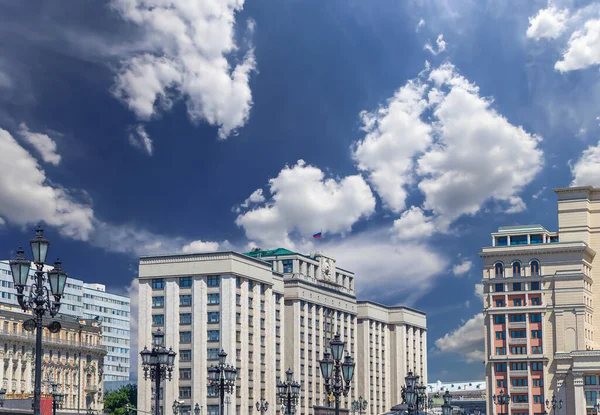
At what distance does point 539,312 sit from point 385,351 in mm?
53278

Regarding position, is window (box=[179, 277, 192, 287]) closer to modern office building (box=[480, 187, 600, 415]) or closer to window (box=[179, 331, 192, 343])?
window (box=[179, 331, 192, 343])

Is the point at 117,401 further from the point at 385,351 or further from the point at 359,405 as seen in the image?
the point at 385,351

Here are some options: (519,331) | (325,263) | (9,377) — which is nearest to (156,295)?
(9,377)

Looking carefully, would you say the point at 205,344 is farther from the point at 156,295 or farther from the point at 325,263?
the point at 325,263

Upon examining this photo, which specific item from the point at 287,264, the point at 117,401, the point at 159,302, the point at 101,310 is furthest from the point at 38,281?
the point at 101,310

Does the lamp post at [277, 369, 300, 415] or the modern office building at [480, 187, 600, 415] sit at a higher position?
the modern office building at [480, 187, 600, 415]

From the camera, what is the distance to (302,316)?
14675 centimetres

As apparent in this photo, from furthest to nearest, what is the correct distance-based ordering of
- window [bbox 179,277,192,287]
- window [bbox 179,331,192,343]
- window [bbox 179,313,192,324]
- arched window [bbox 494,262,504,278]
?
1. arched window [bbox 494,262,504,278]
2. window [bbox 179,277,192,287]
3. window [bbox 179,313,192,324]
4. window [bbox 179,331,192,343]

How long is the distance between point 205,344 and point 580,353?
47337mm

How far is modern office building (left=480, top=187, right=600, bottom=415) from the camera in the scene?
126812 millimetres

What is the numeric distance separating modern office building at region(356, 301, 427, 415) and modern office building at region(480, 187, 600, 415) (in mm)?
40911

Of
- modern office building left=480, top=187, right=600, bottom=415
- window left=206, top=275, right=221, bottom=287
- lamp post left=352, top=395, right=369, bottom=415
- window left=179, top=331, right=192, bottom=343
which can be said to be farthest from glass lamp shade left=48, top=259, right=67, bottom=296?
lamp post left=352, top=395, right=369, bottom=415

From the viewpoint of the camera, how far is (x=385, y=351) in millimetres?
179250

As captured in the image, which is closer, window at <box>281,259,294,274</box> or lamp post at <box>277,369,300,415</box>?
lamp post at <box>277,369,300,415</box>
